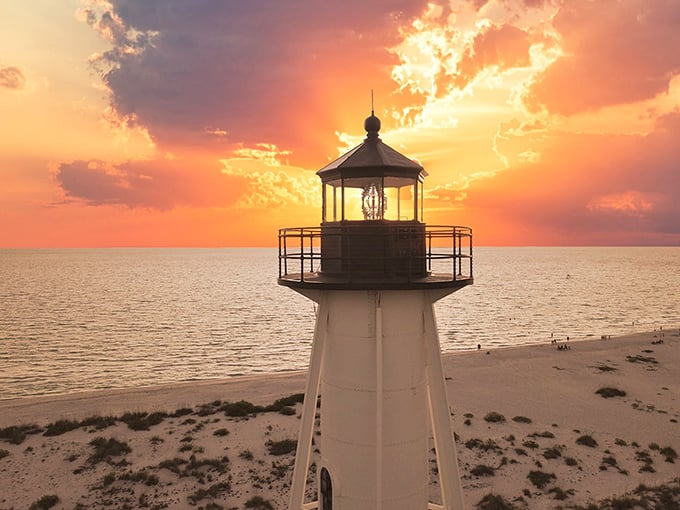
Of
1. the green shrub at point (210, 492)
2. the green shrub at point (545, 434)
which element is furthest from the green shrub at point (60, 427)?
the green shrub at point (545, 434)

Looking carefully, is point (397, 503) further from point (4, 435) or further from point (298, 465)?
point (4, 435)

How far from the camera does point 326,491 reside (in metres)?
9.73

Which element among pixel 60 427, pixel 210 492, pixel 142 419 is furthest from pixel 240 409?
pixel 210 492

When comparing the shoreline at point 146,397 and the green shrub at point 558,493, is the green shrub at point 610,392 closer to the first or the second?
the shoreline at point 146,397

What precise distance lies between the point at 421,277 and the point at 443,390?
2383 mm

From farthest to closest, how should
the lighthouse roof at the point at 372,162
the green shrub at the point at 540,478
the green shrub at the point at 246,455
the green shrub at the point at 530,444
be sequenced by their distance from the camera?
the green shrub at the point at 530,444 < the green shrub at the point at 246,455 < the green shrub at the point at 540,478 < the lighthouse roof at the point at 372,162

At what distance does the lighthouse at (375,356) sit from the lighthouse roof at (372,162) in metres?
0.03

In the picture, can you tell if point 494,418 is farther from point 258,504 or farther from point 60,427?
point 60,427

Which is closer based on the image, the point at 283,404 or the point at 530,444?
the point at 530,444

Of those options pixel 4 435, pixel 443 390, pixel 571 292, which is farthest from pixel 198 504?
pixel 571 292

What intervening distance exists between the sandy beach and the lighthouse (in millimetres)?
8438

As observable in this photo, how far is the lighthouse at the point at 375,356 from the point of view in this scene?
910 centimetres

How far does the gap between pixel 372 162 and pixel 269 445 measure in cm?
1598

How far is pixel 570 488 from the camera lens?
17484 mm
